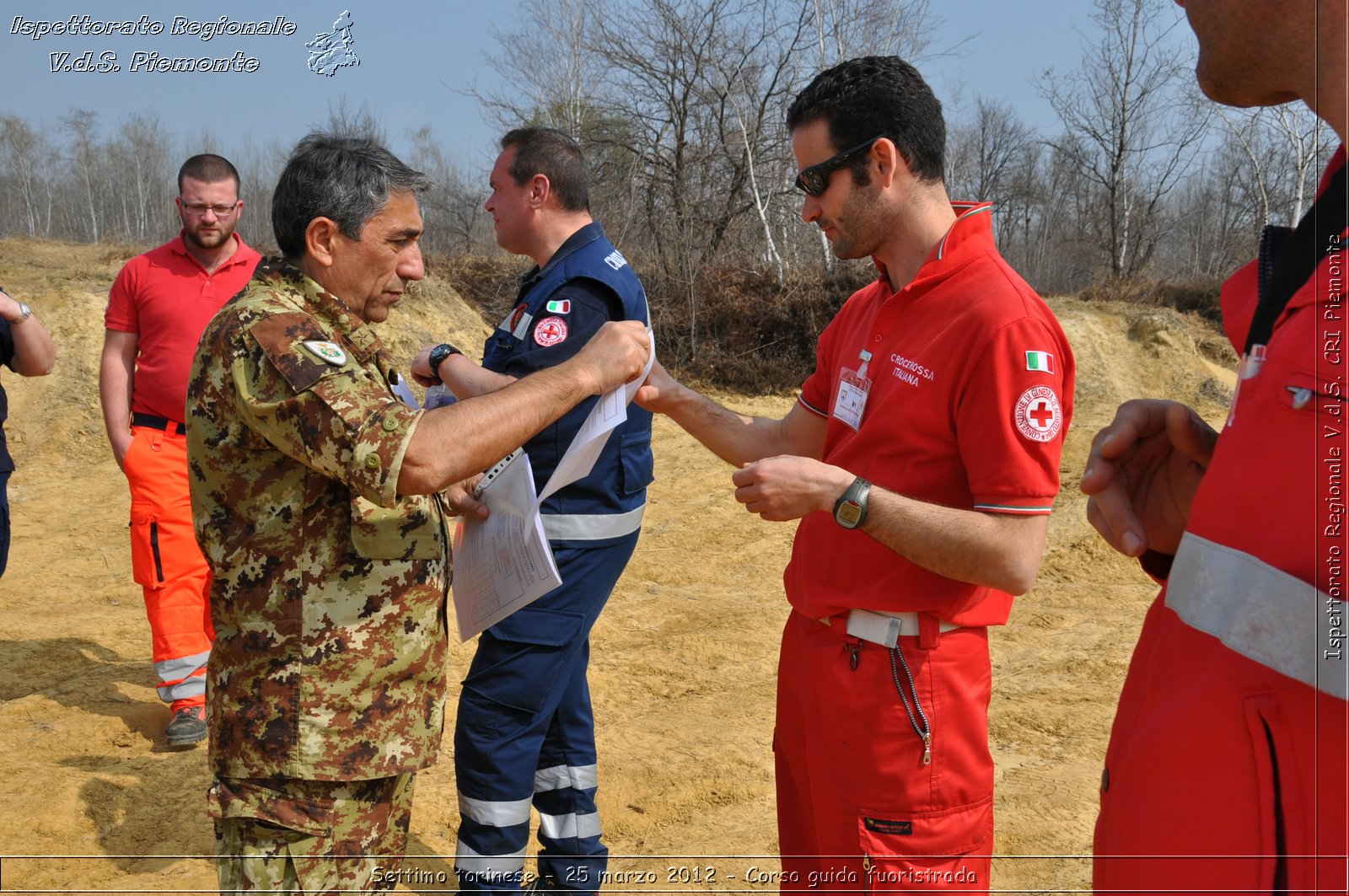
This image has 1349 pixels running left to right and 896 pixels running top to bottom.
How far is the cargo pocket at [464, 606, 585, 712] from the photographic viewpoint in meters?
3.48

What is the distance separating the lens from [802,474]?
86.4 inches

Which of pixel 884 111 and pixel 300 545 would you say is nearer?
pixel 300 545

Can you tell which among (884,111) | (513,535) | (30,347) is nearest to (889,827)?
(513,535)

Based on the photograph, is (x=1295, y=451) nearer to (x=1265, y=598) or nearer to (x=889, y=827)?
(x=1265, y=598)

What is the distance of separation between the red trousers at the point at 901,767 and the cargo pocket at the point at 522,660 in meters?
1.37

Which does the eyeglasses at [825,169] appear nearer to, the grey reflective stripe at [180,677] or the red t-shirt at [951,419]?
the red t-shirt at [951,419]

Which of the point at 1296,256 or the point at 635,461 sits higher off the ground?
the point at 1296,256

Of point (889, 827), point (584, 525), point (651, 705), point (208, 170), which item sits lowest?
point (651, 705)

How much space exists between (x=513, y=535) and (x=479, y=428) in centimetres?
58

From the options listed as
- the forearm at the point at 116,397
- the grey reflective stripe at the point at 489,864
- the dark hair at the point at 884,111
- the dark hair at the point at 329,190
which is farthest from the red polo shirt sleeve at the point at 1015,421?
the forearm at the point at 116,397

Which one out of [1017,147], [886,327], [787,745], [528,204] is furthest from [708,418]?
[1017,147]

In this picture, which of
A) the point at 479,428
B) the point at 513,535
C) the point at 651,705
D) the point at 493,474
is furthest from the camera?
the point at 651,705

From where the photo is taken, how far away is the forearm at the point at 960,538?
213 cm

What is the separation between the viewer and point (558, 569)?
12.1 ft
